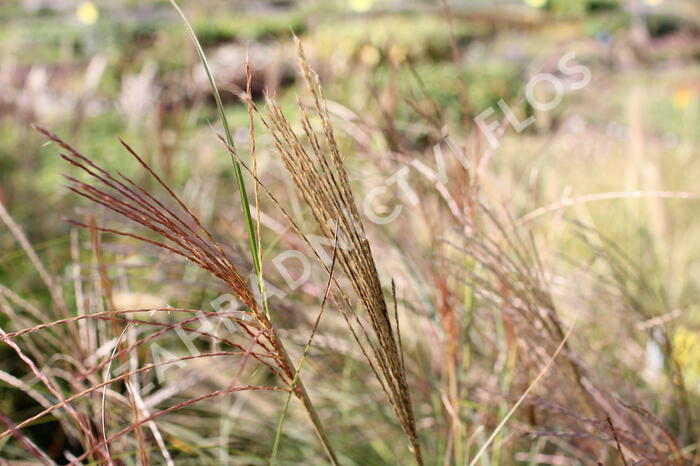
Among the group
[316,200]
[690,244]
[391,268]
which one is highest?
[316,200]

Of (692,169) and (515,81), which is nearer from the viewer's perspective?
(692,169)

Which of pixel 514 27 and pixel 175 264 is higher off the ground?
pixel 514 27

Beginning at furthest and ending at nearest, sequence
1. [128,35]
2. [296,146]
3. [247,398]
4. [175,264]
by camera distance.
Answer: [128,35]
[247,398]
[175,264]
[296,146]

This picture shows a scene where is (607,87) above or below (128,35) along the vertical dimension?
below

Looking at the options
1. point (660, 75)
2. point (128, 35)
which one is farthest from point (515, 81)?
point (128, 35)

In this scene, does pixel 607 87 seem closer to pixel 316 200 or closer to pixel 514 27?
pixel 316 200

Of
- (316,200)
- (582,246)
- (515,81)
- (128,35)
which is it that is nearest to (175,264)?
(316,200)

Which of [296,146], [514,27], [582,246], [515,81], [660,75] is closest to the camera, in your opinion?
[296,146]

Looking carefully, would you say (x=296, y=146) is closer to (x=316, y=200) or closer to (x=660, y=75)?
(x=316, y=200)

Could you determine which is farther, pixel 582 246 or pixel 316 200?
pixel 582 246
